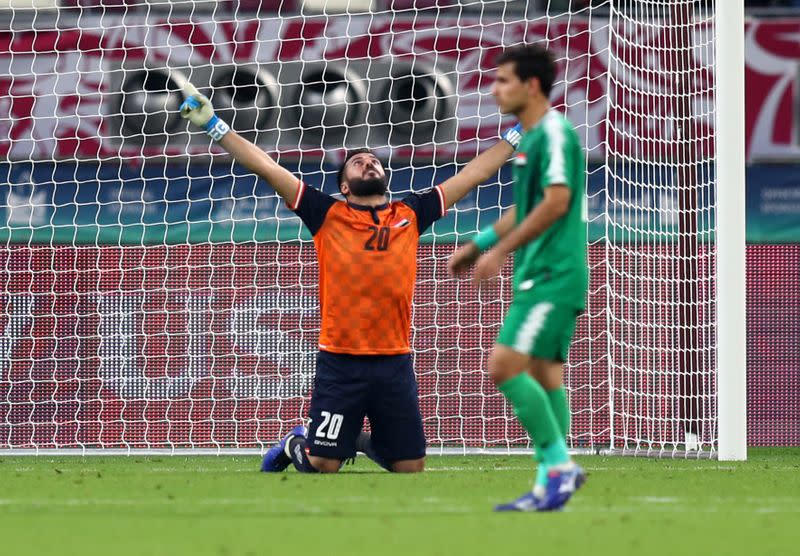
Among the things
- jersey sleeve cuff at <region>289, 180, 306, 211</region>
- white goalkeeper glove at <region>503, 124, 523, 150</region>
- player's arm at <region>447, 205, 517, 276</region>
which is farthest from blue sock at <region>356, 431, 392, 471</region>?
player's arm at <region>447, 205, 517, 276</region>

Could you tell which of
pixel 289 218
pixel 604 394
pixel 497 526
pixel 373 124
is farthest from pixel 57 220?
pixel 497 526

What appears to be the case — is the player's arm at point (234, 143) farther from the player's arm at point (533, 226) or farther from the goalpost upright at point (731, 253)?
the goalpost upright at point (731, 253)

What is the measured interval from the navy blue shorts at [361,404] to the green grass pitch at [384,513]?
202 mm

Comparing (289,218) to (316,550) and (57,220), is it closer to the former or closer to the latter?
(57,220)

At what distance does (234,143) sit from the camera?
7.44 meters

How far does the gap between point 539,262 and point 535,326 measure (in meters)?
0.24

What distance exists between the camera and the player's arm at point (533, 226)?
5121 mm

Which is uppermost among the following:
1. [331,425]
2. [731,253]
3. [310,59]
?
[310,59]

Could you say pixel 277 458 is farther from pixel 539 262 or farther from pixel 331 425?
pixel 539 262

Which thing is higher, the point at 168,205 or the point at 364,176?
the point at 168,205

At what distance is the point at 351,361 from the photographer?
25.2ft

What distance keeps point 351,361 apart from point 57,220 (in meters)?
4.27

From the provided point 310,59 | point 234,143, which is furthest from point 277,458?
point 310,59

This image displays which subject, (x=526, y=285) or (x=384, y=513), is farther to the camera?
(x=526, y=285)
